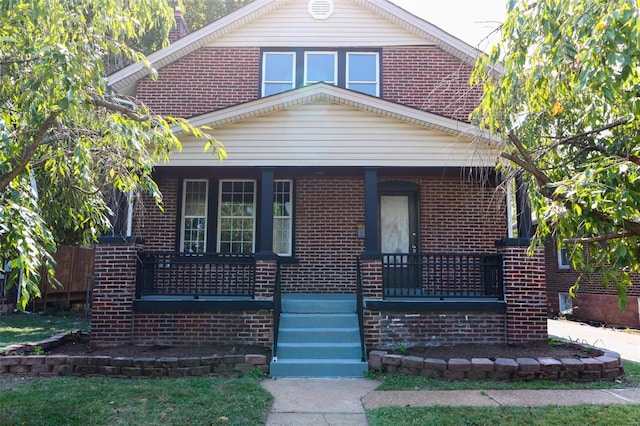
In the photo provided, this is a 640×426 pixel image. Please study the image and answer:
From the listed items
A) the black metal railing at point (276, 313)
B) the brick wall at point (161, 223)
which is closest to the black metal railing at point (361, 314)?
the black metal railing at point (276, 313)

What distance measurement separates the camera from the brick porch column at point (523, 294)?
8.55 metres

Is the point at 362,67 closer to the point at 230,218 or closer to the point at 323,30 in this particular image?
the point at 323,30

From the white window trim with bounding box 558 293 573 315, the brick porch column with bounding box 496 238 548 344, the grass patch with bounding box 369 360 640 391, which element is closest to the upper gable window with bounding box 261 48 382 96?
the brick porch column with bounding box 496 238 548 344

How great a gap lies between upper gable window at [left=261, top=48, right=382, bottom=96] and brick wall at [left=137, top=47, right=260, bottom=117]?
39 cm

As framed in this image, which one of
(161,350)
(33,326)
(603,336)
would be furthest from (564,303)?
(33,326)

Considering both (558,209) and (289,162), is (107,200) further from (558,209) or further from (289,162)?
(558,209)

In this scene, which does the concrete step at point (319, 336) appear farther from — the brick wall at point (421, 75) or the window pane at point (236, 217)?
the brick wall at point (421, 75)

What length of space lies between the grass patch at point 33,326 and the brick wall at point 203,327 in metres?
2.62

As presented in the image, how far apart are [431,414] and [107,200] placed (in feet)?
22.5

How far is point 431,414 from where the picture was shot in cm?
542

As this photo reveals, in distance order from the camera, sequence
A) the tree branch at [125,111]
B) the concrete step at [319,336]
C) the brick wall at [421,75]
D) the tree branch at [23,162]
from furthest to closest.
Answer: the brick wall at [421,75]
the concrete step at [319,336]
the tree branch at [125,111]
the tree branch at [23,162]

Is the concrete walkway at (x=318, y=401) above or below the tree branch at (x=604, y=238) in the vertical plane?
below

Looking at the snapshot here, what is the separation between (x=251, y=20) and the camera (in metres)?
11.5

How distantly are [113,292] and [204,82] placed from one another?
5.30 m
